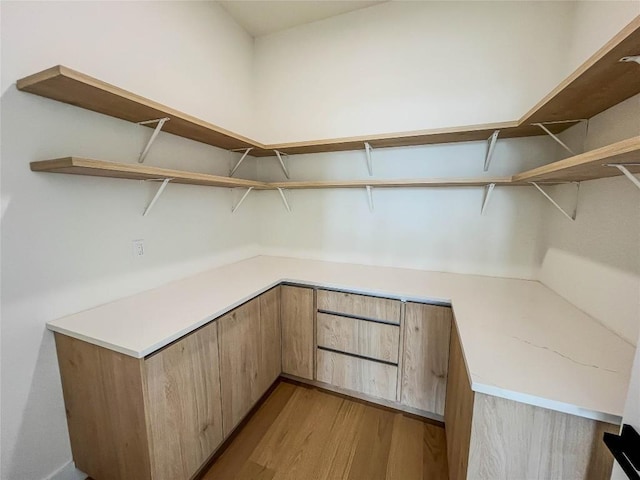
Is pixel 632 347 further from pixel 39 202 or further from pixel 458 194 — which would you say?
pixel 39 202

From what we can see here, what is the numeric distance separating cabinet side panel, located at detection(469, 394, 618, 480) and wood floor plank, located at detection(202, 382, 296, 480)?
3.94 feet

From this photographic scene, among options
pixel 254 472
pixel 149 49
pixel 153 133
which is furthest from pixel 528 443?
pixel 149 49

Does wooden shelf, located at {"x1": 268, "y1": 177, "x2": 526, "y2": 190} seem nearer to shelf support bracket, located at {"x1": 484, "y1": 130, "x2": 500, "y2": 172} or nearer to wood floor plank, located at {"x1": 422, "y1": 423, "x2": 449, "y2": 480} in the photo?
shelf support bracket, located at {"x1": 484, "y1": 130, "x2": 500, "y2": 172}

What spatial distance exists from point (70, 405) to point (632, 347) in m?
2.43

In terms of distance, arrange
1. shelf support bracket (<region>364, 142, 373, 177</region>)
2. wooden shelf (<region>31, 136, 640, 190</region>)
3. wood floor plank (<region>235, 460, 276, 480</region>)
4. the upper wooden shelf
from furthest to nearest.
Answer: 1. shelf support bracket (<region>364, 142, 373, 177</region>)
2. wood floor plank (<region>235, 460, 276, 480</region>)
3. the upper wooden shelf
4. wooden shelf (<region>31, 136, 640, 190</region>)

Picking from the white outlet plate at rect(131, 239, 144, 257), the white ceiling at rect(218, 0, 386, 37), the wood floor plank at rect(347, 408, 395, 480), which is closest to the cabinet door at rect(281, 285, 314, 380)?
the wood floor plank at rect(347, 408, 395, 480)

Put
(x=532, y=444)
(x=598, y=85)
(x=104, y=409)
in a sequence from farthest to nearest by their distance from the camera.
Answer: (x=104, y=409)
(x=598, y=85)
(x=532, y=444)

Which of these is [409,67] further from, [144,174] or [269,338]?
[269,338]

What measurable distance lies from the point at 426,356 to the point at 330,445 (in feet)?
A: 2.53

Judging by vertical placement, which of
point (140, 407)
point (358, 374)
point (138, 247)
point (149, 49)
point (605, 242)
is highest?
point (149, 49)

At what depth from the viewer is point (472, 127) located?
162 centimetres

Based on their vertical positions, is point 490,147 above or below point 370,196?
above

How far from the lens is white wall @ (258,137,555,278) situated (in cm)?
190

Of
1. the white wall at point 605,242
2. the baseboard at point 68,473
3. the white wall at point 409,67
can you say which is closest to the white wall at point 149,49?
the white wall at point 409,67
